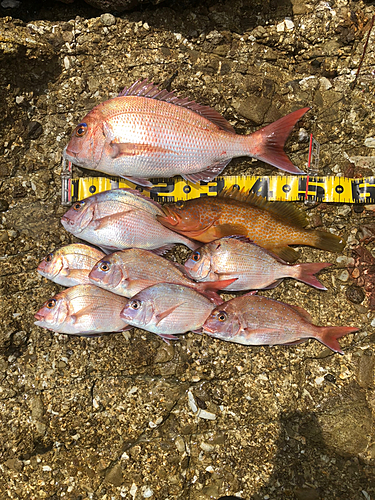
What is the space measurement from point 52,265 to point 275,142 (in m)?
2.18

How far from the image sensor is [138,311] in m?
2.91

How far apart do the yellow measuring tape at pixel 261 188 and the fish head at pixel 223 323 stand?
3.66 feet

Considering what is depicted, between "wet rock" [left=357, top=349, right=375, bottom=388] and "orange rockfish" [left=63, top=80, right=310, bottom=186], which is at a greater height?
"orange rockfish" [left=63, top=80, right=310, bottom=186]

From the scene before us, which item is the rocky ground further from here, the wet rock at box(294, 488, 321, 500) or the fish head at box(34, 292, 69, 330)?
the fish head at box(34, 292, 69, 330)

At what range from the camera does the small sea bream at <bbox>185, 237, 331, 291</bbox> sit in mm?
3043

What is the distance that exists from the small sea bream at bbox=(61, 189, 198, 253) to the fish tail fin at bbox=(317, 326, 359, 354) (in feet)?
4.79

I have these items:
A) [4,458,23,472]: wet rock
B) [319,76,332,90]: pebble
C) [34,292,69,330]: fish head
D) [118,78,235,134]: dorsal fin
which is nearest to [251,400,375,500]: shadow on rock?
[4,458,23,472]: wet rock

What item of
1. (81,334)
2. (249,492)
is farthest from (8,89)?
(249,492)

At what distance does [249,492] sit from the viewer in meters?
2.93

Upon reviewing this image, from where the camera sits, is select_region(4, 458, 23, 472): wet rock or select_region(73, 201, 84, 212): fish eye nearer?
select_region(4, 458, 23, 472): wet rock

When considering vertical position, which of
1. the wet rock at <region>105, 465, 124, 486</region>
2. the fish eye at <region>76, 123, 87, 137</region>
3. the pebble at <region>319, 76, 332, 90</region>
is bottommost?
the wet rock at <region>105, 465, 124, 486</region>

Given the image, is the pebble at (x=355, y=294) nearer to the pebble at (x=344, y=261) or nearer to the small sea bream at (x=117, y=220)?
the pebble at (x=344, y=261)

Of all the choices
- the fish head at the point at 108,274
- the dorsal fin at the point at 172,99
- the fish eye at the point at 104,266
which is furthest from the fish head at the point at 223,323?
the dorsal fin at the point at 172,99

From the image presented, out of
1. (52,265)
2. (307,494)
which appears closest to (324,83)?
(52,265)
